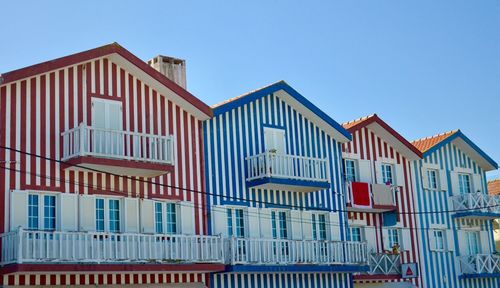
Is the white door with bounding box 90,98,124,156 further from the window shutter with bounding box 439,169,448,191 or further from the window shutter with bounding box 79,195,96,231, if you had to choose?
the window shutter with bounding box 439,169,448,191

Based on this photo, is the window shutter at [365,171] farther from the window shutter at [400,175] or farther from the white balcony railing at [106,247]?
the white balcony railing at [106,247]

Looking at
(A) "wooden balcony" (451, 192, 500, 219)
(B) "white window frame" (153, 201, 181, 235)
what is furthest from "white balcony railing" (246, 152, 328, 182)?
(A) "wooden balcony" (451, 192, 500, 219)

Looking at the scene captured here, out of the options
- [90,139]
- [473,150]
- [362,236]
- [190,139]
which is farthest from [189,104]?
[473,150]

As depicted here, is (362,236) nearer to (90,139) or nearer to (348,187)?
(348,187)

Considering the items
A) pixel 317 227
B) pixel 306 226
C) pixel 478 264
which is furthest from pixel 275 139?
pixel 478 264

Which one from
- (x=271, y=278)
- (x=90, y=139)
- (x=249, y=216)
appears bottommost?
(x=271, y=278)

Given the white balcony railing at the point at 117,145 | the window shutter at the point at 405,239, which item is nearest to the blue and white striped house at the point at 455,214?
the window shutter at the point at 405,239

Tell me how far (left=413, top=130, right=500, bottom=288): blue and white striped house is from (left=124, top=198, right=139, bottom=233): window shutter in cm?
1622

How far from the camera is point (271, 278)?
33312 mm

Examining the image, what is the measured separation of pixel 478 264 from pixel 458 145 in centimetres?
618

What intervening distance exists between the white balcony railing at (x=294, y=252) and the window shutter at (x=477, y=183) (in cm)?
1119

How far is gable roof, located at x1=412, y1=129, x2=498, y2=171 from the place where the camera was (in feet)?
139

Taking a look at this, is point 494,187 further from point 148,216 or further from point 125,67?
point 125,67

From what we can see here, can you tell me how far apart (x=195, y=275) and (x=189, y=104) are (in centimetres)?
618
